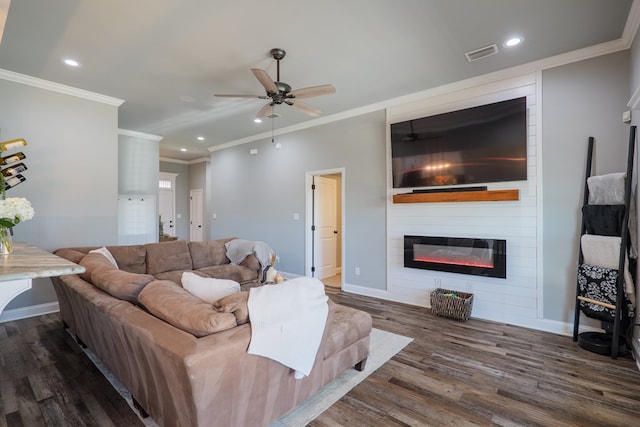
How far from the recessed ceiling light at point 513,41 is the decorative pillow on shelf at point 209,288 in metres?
3.26

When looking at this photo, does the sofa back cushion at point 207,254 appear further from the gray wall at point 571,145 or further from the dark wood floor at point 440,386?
the gray wall at point 571,145

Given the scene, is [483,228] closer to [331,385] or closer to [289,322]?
[331,385]

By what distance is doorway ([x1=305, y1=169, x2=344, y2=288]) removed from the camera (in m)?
5.54

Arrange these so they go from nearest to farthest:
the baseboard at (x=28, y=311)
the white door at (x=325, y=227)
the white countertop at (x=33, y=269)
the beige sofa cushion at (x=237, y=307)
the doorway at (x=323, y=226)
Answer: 1. the white countertop at (x=33, y=269)
2. the beige sofa cushion at (x=237, y=307)
3. the baseboard at (x=28, y=311)
4. the doorway at (x=323, y=226)
5. the white door at (x=325, y=227)

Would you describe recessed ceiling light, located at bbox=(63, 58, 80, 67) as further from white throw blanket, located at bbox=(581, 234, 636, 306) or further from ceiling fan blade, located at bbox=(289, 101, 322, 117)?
white throw blanket, located at bbox=(581, 234, 636, 306)

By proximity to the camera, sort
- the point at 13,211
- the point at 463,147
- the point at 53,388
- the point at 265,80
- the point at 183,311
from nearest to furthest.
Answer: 1. the point at 183,311
2. the point at 13,211
3. the point at 53,388
4. the point at 265,80
5. the point at 463,147

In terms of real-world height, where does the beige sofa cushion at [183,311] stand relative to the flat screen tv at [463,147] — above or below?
below

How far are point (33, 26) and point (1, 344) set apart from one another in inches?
115

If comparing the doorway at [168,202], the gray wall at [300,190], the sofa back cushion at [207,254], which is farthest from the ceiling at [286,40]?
the doorway at [168,202]

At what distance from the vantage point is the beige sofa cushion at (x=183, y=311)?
144 cm

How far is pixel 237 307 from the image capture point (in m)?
1.56

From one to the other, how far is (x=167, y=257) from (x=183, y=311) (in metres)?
2.96

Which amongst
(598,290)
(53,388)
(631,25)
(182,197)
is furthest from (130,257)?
(182,197)

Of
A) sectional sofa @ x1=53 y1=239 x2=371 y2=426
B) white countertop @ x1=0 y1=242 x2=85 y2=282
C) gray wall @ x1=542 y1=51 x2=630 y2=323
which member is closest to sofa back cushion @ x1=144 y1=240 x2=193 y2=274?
sectional sofa @ x1=53 y1=239 x2=371 y2=426
